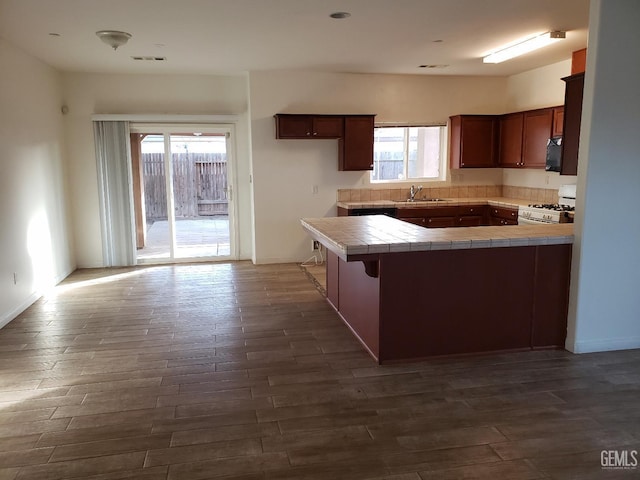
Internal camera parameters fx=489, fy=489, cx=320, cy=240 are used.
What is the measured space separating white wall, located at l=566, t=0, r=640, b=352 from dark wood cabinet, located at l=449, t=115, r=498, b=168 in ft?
11.8

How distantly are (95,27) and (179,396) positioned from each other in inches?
133

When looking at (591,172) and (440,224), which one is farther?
(440,224)

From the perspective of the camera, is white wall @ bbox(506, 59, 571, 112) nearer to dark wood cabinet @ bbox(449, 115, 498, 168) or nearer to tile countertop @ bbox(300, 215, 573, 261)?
dark wood cabinet @ bbox(449, 115, 498, 168)

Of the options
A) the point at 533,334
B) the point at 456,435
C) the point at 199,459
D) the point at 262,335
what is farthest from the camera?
the point at 262,335

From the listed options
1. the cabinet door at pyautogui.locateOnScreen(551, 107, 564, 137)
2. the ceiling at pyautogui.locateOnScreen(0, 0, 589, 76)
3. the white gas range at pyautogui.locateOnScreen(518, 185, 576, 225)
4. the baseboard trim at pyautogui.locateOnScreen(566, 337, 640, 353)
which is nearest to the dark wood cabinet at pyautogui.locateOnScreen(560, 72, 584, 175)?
the ceiling at pyautogui.locateOnScreen(0, 0, 589, 76)

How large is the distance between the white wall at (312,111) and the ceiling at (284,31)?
0.42 meters

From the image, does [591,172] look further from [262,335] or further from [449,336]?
[262,335]

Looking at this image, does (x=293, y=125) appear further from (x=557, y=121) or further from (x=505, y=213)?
(x=557, y=121)

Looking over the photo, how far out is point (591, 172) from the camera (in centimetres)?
349

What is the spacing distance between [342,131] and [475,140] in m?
1.98

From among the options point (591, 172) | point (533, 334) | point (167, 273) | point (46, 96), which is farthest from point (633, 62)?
point (46, 96)

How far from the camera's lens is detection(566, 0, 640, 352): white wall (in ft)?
11.1

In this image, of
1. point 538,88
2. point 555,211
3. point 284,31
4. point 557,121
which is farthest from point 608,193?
point 538,88

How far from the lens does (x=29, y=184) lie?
5312 mm
